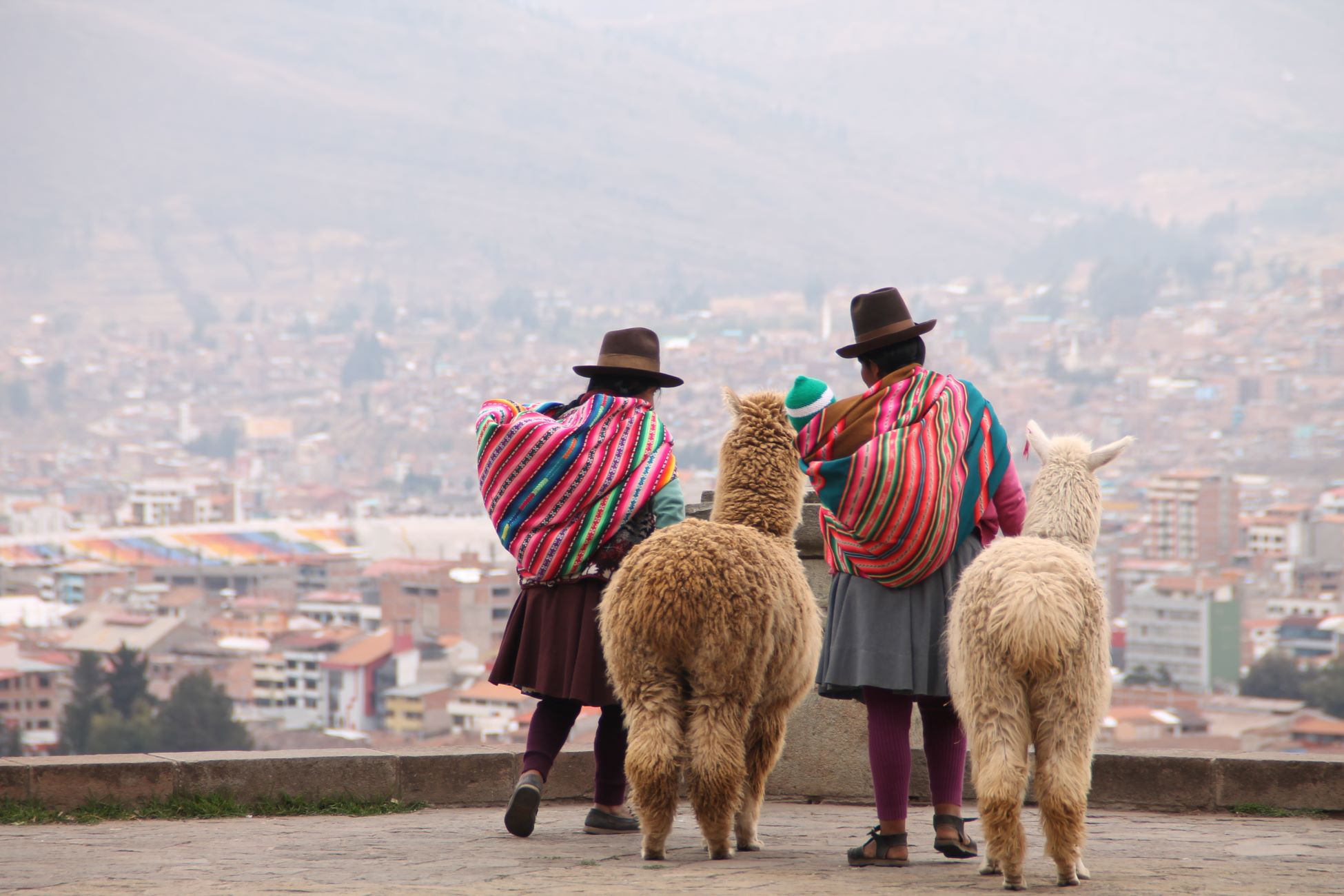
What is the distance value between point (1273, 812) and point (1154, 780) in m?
0.43

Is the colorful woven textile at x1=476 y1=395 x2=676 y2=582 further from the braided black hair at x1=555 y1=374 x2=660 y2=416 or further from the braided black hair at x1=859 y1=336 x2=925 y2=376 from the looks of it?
the braided black hair at x1=859 y1=336 x2=925 y2=376

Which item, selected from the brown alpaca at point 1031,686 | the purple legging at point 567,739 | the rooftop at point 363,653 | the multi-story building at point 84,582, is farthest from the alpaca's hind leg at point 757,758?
the multi-story building at point 84,582

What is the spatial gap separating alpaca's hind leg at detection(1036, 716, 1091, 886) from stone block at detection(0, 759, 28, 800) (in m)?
3.57

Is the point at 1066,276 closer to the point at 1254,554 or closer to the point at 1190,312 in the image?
the point at 1190,312

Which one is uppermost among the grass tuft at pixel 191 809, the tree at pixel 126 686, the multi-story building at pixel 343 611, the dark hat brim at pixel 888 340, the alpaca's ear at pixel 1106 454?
the dark hat brim at pixel 888 340

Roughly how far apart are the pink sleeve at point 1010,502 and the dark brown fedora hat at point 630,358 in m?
1.11

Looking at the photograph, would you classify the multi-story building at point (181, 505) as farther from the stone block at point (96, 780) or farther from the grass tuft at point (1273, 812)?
the grass tuft at point (1273, 812)

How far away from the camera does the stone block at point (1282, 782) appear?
18.6 feet

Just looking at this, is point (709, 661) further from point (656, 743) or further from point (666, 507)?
point (666, 507)

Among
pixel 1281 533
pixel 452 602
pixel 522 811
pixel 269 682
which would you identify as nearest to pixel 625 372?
pixel 522 811

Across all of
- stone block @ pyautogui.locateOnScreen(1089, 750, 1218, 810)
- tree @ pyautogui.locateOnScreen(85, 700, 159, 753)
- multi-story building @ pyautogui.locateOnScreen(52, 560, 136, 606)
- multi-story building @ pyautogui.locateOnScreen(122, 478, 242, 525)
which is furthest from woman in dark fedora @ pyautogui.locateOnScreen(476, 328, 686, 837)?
multi-story building @ pyautogui.locateOnScreen(122, 478, 242, 525)

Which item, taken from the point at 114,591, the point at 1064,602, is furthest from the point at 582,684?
the point at 114,591

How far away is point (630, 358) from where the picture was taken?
16.7 ft

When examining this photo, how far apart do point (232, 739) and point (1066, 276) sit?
154m
